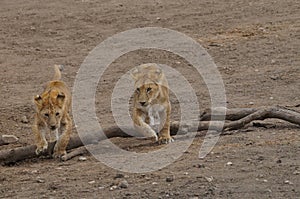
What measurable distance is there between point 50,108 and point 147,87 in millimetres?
976

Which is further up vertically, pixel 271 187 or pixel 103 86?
pixel 103 86

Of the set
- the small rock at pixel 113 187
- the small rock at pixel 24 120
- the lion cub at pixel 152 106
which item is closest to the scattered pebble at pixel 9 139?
the small rock at pixel 24 120

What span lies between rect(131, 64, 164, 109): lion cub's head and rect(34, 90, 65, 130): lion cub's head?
2.56 ft

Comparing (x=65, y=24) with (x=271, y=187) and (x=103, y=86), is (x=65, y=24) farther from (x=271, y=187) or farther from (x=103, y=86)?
(x=271, y=187)

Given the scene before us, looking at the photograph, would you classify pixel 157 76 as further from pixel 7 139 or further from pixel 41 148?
pixel 7 139

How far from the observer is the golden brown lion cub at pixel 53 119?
787 cm

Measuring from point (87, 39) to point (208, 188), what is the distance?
7423 millimetres

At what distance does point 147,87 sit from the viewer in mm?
8281

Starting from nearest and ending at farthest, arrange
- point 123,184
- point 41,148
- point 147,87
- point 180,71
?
point 123,184 → point 41,148 → point 147,87 → point 180,71

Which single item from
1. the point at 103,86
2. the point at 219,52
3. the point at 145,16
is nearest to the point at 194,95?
the point at 103,86

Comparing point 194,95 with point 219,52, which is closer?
point 194,95

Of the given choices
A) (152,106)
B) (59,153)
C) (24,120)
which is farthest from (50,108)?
(24,120)

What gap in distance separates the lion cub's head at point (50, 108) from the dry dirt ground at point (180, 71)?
369 millimetres

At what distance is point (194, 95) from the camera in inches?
400
